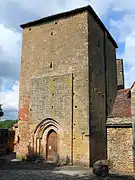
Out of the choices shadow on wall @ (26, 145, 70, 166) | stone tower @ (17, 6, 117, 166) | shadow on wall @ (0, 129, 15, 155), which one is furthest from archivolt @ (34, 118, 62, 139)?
shadow on wall @ (0, 129, 15, 155)

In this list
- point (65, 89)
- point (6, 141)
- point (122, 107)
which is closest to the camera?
point (122, 107)

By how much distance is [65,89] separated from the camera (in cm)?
1858

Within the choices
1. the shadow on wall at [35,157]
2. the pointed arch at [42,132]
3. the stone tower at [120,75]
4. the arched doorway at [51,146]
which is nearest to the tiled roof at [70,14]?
the stone tower at [120,75]

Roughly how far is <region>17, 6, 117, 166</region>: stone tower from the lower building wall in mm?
2816

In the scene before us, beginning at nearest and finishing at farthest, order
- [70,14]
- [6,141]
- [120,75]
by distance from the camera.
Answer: [70,14], [6,141], [120,75]

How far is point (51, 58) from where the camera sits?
20.1m

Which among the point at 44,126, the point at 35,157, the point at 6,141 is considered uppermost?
the point at 44,126

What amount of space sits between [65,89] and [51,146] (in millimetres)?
4784

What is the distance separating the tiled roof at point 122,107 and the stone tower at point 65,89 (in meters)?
2.39

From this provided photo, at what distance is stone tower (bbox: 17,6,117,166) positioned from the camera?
57.4 feet

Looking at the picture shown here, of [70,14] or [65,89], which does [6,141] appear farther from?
[70,14]

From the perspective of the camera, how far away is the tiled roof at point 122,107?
48.4 ft

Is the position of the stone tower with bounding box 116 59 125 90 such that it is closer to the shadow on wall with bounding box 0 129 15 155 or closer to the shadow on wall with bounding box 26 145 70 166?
the shadow on wall with bounding box 26 145 70 166

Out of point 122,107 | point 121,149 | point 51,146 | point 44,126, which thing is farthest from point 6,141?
point 121,149
